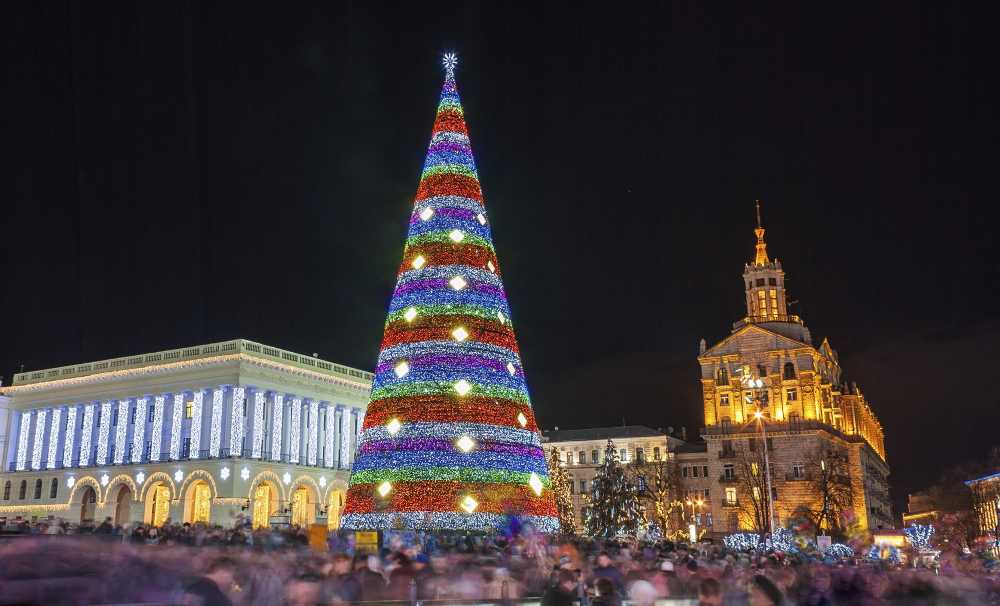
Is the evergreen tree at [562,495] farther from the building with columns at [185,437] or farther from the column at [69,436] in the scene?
the column at [69,436]

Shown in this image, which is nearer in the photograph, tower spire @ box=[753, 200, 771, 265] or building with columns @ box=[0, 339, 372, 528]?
building with columns @ box=[0, 339, 372, 528]

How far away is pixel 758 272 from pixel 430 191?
6890cm

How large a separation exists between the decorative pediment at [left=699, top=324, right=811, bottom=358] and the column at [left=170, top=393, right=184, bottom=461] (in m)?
48.8

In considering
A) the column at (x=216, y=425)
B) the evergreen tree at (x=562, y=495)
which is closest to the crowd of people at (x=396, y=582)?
the column at (x=216, y=425)

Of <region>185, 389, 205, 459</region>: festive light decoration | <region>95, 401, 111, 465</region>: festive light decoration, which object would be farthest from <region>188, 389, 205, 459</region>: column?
<region>95, 401, 111, 465</region>: festive light decoration

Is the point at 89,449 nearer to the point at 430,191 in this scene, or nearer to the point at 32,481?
the point at 32,481

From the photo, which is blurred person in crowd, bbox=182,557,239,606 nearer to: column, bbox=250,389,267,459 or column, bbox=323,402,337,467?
column, bbox=250,389,267,459

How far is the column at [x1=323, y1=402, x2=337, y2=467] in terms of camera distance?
7194cm

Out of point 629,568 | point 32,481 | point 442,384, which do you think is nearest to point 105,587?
point 629,568

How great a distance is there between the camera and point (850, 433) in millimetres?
95875

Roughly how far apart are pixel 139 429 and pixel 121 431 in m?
1.93

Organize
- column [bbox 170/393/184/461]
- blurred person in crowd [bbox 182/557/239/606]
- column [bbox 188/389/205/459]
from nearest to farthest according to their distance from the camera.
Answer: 1. blurred person in crowd [bbox 182/557/239/606]
2. column [bbox 188/389/205/459]
3. column [bbox 170/393/184/461]

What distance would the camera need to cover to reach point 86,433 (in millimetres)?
69688

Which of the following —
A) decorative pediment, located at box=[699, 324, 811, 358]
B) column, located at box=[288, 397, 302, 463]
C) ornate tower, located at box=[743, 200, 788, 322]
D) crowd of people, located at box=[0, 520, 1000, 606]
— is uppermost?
ornate tower, located at box=[743, 200, 788, 322]
